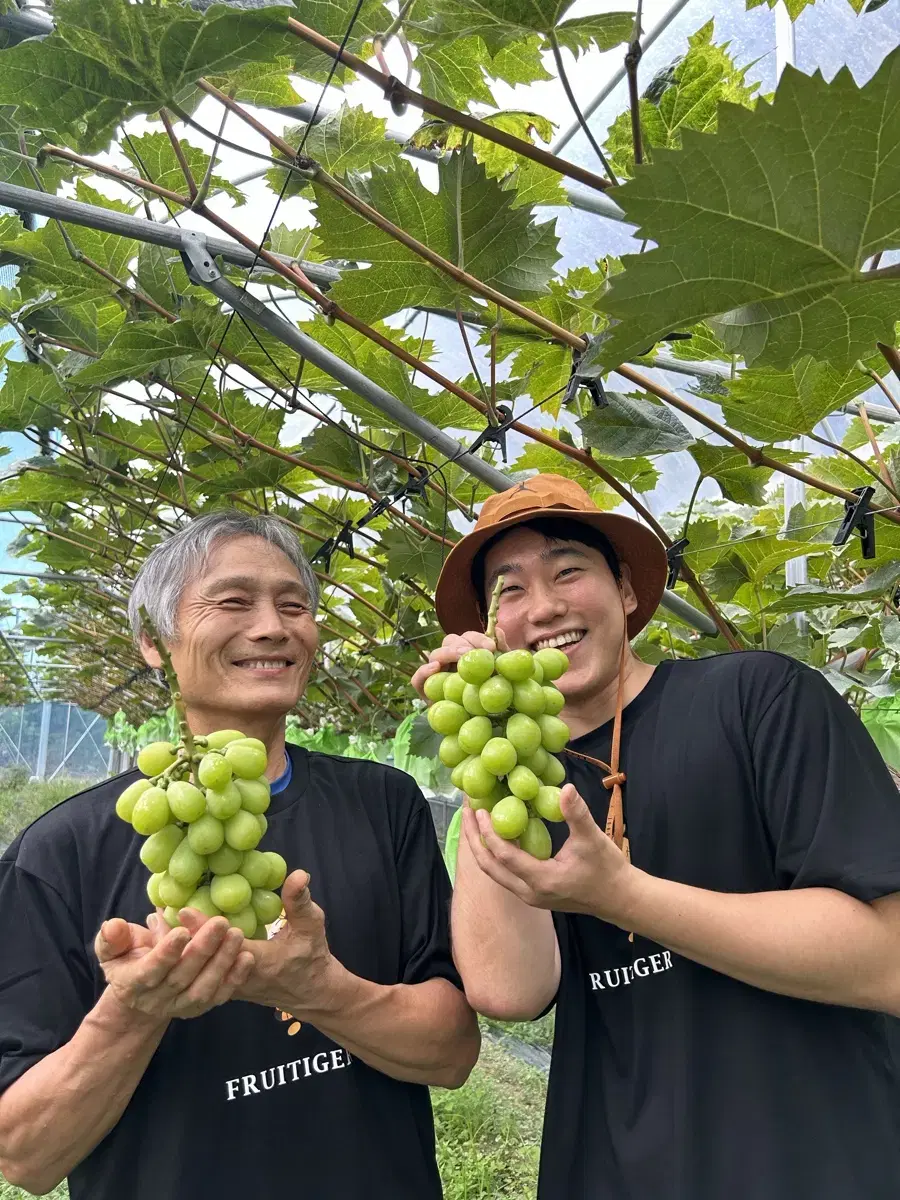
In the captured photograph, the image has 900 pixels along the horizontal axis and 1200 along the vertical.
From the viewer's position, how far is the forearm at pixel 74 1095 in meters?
1.19

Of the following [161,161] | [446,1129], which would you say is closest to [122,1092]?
[161,161]

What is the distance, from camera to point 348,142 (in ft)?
5.02

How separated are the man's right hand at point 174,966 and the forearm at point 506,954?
0.42 meters

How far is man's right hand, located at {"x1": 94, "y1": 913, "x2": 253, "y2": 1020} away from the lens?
1019 mm

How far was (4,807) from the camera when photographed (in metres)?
14.2

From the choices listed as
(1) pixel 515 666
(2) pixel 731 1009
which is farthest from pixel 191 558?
(2) pixel 731 1009

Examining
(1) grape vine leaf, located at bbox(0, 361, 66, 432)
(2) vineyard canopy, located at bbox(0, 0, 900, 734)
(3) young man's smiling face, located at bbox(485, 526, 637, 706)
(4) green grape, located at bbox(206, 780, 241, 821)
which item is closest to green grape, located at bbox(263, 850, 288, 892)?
(4) green grape, located at bbox(206, 780, 241, 821)

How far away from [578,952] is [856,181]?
1.20 m

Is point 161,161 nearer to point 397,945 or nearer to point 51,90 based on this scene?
point 51,90

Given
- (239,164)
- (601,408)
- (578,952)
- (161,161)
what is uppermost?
(239,164)

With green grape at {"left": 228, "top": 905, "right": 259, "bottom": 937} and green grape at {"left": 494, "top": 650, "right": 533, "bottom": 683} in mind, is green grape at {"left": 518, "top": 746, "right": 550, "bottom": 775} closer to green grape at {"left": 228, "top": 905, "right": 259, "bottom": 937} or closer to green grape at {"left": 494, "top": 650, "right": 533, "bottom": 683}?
green grape at {"left": 494, "top": 650, "right": 533, "bottom": 683}

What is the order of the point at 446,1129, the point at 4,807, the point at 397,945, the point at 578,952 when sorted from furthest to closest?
the point at 4,807 → the point at 446,1129 → the point at 397,945 → the point at 578,952

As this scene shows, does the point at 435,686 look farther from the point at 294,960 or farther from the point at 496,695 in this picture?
the point at 294,960

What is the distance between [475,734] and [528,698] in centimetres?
9
